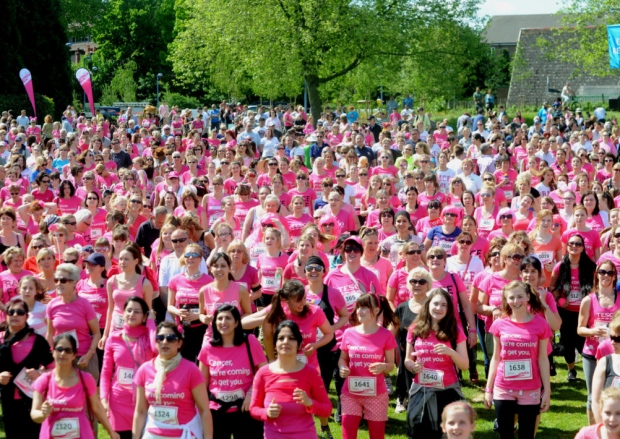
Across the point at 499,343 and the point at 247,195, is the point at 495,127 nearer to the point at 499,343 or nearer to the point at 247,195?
the point at 247,195

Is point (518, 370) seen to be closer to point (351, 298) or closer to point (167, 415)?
point (351, 298)

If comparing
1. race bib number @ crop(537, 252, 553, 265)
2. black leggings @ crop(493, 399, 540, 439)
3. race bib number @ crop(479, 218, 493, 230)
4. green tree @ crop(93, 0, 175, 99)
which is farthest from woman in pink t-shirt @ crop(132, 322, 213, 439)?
green tree @ crop(93, 0, 175, 99)

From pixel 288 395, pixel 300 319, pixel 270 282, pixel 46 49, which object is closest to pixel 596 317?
pixel 300 319

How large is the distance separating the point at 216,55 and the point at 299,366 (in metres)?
34.0

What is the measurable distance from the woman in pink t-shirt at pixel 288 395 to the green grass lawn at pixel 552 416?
6.80ft

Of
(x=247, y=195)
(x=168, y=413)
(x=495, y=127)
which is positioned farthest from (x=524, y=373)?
(x=495, y=127)

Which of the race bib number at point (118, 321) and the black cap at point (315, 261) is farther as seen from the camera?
the black cap at point (315, 261)

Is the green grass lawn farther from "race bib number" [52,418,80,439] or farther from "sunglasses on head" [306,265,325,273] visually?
"race bib number" [52,418,80,439]

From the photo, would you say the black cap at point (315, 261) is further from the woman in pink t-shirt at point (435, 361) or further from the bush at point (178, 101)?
the bush at point (178, 101)

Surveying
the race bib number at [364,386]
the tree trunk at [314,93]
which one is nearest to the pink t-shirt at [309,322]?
the race bib number at [364,386]

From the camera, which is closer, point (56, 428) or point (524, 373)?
point (56, 428)

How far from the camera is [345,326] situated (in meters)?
8.44

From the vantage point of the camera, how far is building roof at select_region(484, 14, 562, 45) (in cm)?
9950

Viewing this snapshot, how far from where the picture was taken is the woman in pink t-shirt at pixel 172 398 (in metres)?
6.44
